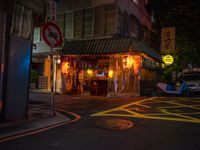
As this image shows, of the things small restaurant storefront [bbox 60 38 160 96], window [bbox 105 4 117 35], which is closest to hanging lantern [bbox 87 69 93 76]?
small restaurant storefront [bbox 60 38 160 96]

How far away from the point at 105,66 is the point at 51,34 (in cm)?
1139

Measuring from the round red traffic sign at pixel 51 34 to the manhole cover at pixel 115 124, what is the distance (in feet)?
10.9

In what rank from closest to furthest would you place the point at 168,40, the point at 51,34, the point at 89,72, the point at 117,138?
1. the point at 117,138
2. the point at 51,34
3. the point at 89,72
4. the point at 168,40

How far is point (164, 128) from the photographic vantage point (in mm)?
7637

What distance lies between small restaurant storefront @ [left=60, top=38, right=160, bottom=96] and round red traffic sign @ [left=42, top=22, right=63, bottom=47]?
929 centimetres

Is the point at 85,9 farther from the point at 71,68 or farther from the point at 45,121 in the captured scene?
the point at 45,121

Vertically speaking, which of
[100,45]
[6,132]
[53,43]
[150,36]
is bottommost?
[6,132]

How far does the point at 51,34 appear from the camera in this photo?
9.37 meters

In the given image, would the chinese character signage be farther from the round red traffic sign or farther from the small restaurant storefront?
the round red traffic sign

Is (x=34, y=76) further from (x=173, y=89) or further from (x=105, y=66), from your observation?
(x=173, y=89)

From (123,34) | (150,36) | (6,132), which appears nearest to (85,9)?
(123,34)

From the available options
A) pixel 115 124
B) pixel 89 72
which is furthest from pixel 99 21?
pixel 115 124

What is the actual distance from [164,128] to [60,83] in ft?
49.0

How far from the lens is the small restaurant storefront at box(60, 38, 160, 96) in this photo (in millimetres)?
19016
